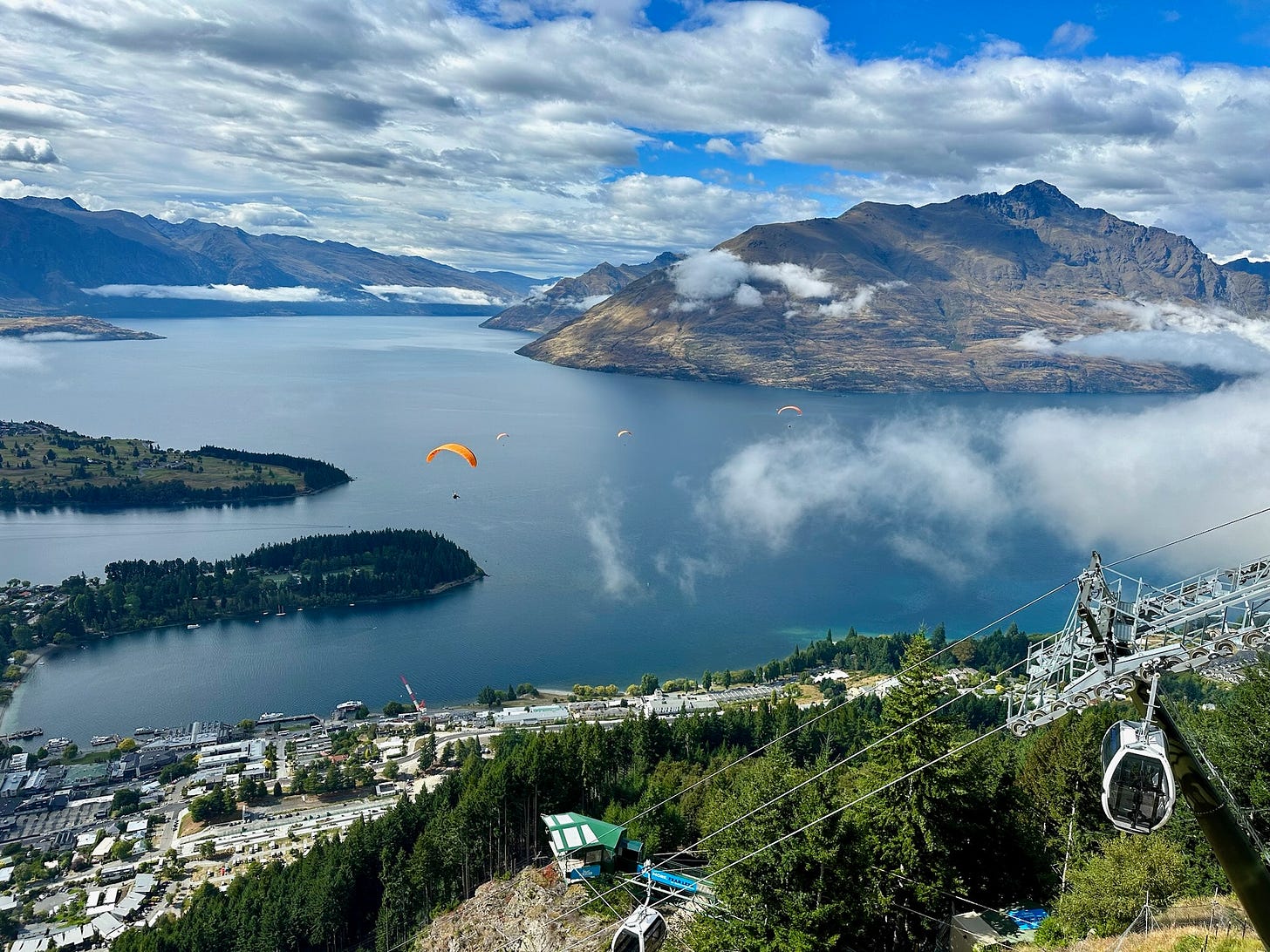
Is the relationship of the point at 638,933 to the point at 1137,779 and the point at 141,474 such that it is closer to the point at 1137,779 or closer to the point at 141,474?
the point at 1137,779

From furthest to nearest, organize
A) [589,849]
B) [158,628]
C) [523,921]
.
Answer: [158,628] → [523,921] → [589,849]

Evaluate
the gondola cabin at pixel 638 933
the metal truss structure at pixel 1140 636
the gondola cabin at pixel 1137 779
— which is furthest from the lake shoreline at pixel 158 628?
the gondola cabin at pixel 1137 779

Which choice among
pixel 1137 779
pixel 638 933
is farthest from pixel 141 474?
pixel 1137 779

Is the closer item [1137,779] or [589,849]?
[1137,779]

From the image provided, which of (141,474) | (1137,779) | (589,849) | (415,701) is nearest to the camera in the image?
(1137,779)

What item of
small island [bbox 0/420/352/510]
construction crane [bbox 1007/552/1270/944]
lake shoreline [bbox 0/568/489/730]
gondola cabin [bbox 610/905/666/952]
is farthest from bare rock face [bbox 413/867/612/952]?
small island [bbox 0/420/352/510]

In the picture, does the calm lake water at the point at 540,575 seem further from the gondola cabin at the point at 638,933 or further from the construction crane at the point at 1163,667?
the construction crane at the point at 1163,667

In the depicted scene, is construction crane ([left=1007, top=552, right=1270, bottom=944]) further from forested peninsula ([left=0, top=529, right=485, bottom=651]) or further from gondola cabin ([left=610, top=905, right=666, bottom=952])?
forested peninsula ([left=0, top=529, right=485, bottom=651])
